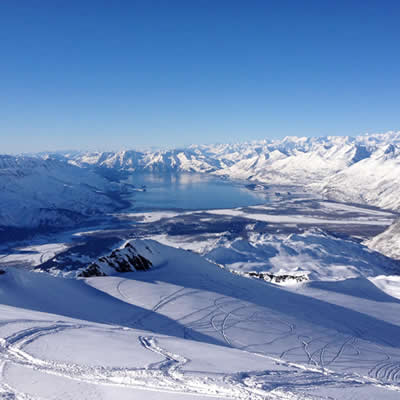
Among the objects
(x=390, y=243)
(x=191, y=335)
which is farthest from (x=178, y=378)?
(x=390, y=243)

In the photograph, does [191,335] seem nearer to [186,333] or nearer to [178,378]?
[186,333]

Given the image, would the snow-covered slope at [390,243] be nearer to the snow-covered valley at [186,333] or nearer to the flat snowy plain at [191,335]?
the flat snowy plain at [191,335]

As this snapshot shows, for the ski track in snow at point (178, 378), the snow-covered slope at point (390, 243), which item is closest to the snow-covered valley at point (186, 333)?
the ski track in snow at point (178, 378)

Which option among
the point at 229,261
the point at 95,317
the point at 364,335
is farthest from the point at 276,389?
the point at 229,261

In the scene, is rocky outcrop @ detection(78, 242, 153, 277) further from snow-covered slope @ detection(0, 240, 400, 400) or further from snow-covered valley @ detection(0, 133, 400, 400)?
snow-covered slope @ detection(0, 240, 400, 400)

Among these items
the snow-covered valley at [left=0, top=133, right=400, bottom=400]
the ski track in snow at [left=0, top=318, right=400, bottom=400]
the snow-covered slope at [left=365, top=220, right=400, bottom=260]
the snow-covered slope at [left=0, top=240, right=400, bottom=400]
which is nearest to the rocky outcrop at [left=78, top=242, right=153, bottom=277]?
the snow-covered valley at [left=0, top=133, right=400, bottom=400]

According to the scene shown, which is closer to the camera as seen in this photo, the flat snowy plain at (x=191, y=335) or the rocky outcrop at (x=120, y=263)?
the flat snowy plain at (x=191, y=335)

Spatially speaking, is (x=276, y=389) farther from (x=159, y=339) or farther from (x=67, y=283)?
(x=67, y=283)

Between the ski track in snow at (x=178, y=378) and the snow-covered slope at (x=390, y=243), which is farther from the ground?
the ski track in snow at (x=178, y=378)

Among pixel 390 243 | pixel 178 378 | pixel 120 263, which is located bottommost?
pixel 390 243

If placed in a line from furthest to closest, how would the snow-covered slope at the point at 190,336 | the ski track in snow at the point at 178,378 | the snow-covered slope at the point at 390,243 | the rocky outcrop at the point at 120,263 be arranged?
the snow-covered slope at the point at 390,243
the rocky outcrop at the point at 120,263
the snow-covered slope at the point at 190,336
the ski track in snow at the point at 178,378

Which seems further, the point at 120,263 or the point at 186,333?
the point at 120,263
